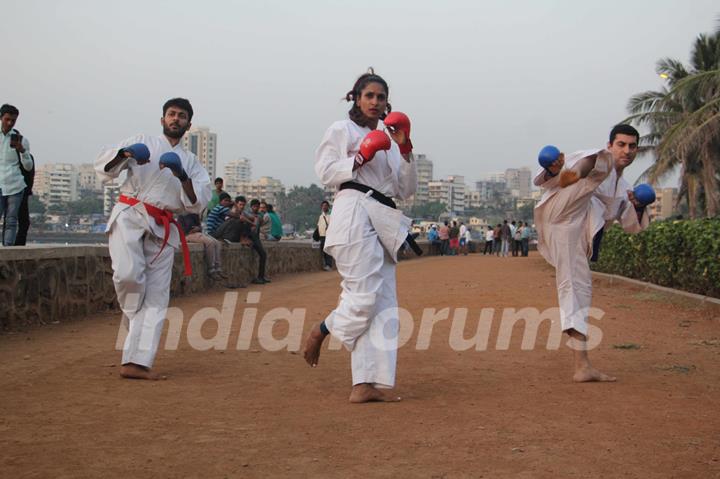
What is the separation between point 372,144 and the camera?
5.03 meters

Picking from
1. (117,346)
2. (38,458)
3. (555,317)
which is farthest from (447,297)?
(38,458)

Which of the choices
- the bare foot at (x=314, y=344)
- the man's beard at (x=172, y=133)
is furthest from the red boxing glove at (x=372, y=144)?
A: the man's beard at (x=172, y=133)

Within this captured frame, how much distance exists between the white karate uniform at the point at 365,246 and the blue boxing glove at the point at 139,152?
124cm

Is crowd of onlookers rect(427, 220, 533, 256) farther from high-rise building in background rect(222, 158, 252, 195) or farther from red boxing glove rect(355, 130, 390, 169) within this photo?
high-rise building in background rect(222, 158, 252, 195)

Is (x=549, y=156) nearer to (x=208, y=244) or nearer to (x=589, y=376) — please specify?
(x=589, y=376)

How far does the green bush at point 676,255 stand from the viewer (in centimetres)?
1123

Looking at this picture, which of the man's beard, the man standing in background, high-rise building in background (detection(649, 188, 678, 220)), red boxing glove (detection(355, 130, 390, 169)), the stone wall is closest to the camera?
red boxing glove (detection(355, 130, 390, 169))

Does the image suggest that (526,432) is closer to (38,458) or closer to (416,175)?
(416,175)

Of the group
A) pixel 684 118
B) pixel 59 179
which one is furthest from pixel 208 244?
pixel 59 179

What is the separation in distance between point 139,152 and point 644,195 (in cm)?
359

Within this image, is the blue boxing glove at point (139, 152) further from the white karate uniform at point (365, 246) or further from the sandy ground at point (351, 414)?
the sandy ground at point (351, 414)

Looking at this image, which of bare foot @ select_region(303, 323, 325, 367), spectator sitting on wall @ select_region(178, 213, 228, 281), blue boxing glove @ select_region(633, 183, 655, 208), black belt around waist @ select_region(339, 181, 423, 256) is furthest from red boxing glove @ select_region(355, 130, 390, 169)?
spectator sitting on wall @ select_region(178, 213, 228, 281)

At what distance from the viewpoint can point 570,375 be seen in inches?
245

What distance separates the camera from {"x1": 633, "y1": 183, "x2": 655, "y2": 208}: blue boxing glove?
6.31 metres
